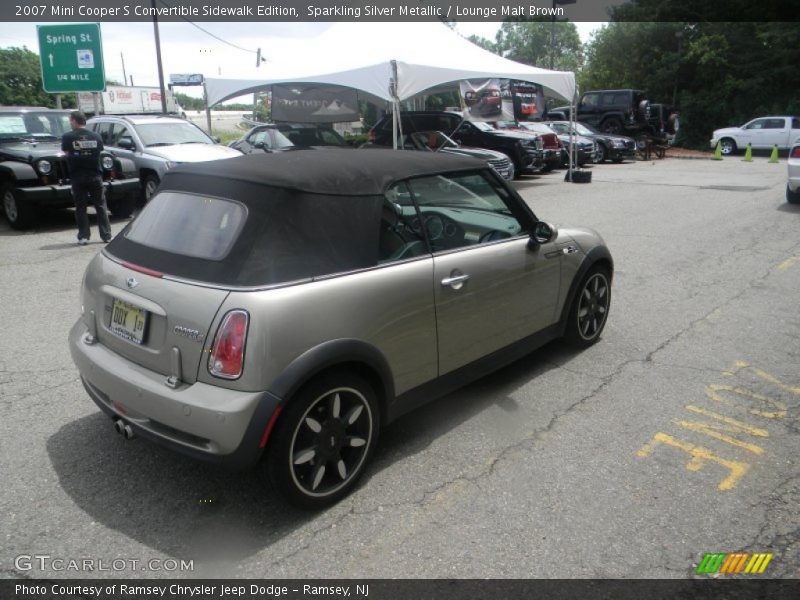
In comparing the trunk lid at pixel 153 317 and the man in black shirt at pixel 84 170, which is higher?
the man in black shirt at pixel 84 170

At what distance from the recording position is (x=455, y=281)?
3.44 m

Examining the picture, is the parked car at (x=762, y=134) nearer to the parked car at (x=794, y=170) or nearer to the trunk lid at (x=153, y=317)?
the parked car at (x=794, y=170)

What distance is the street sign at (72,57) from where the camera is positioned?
1466cm

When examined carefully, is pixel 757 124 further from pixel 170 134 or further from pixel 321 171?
pixel 321 171

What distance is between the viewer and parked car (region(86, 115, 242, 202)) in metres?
11.1

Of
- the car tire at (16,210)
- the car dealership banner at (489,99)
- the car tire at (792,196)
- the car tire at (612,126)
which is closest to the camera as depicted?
the car tire at (16,210)

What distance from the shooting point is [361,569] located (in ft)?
8.49

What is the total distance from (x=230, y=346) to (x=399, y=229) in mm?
1149

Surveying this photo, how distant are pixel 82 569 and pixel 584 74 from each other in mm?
42247

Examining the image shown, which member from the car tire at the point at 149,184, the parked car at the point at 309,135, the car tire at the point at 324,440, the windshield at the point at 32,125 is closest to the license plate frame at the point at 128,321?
the car tire at the point at 324,440

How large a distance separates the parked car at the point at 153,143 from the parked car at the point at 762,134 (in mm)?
23603

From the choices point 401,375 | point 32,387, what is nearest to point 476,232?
point 401,375

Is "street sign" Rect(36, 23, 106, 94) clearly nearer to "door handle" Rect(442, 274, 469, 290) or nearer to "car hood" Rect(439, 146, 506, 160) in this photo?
"car hood" Rect(439, 146, 506, 160)
